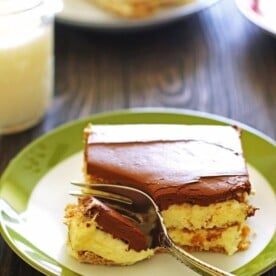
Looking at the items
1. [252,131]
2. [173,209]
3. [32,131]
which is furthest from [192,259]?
[32,131]

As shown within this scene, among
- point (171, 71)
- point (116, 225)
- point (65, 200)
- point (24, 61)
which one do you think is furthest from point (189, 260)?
point (171, 71)

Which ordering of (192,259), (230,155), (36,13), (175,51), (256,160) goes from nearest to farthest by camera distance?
(192,259)
(230,155)
(256,160)
(36,13)
(175,51)

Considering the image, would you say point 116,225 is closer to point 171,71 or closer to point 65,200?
point 65,200

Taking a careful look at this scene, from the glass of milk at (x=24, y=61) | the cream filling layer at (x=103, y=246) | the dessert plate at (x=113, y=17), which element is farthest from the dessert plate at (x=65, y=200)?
the dessert plate at (x=113, y=17)

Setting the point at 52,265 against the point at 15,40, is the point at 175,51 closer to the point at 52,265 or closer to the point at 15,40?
the point at 15,40

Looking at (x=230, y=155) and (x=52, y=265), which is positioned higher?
(x=230, y=155)
